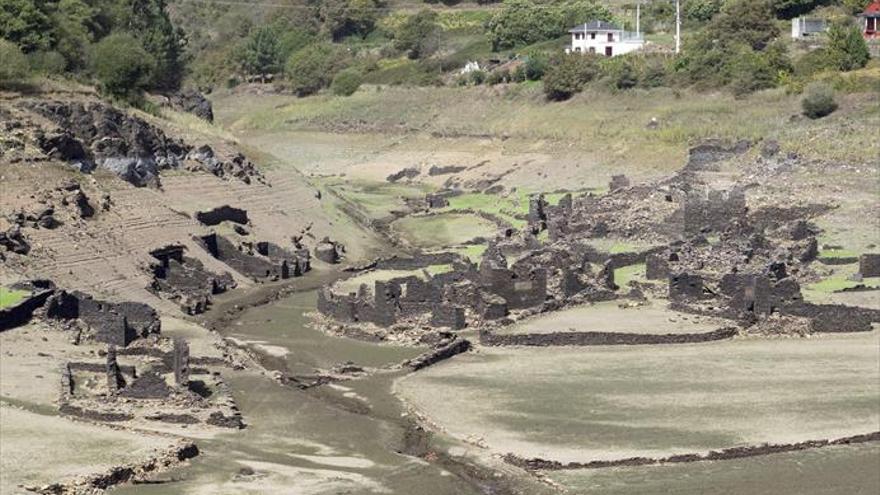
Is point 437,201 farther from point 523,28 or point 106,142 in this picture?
point 523,28

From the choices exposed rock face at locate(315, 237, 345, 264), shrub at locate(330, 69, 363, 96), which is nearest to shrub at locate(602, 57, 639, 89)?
shrub at locate(330, 69, 363, 96)

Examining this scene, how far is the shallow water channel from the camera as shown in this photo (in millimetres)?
39375

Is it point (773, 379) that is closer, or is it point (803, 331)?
point (773, 379)

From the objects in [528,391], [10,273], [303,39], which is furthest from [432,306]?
[303,39]

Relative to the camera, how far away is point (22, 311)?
55.4 meters

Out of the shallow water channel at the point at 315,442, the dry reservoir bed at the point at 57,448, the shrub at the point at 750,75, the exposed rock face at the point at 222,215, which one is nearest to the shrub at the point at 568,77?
the shrub at the point at 750,75

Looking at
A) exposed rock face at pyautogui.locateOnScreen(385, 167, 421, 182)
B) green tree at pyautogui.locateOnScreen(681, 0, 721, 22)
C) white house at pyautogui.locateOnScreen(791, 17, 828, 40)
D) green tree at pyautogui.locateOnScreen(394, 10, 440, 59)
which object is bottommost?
exposed rock face at pyautogui.locateOnScreen(385, 167, 421, 182)

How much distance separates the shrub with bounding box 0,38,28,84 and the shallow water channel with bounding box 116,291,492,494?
2931 cm

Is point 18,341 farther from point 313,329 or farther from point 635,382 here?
point 635,382

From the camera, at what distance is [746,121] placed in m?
108

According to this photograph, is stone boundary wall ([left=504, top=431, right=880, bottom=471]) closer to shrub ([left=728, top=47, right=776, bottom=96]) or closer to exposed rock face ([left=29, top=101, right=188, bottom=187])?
exposed rock face ([left=29, top=101, right=188, bottom=187])

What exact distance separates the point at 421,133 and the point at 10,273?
68.0m

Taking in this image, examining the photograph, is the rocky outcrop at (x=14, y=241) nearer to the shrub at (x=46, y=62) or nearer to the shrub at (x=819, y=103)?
the shrub at (x=46, y=62)

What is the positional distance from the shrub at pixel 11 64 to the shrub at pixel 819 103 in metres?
44.4
